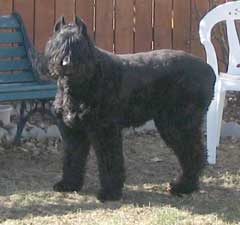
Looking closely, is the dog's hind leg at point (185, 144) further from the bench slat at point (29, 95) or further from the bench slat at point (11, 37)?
the bench slat at point (11, 37)

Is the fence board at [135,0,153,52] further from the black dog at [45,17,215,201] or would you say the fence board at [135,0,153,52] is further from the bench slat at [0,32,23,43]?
the black dog at [45,17,215,201]

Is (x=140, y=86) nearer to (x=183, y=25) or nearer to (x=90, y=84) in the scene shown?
(x=90, y=84)

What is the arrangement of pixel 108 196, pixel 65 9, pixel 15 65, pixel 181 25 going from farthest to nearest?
pixel 181 25
pixel 65 9
pixel 15 65
pixel 108 196

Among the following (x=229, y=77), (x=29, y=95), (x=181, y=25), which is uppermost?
(x=181, y=25)

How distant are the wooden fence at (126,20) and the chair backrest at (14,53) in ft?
3.03

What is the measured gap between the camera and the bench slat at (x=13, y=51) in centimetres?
736

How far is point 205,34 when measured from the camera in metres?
7.28

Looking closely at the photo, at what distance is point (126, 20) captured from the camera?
8.80 meters

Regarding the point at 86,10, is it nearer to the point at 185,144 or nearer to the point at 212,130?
the point at 212,130

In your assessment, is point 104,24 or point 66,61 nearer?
point 66,61

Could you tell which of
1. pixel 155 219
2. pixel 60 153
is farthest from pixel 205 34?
pixel 155 219

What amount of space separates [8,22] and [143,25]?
1.95m

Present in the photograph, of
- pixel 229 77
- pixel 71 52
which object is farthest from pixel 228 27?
pixel 71 52

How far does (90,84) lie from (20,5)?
115 inches
